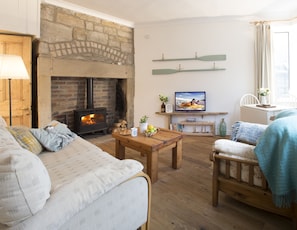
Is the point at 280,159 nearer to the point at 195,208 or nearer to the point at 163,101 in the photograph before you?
Answer: the point at 195,208

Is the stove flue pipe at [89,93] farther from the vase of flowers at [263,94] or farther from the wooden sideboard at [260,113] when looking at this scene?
the vase of flowers at [263,94]

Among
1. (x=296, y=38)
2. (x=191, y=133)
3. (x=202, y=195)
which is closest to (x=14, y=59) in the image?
(x=202, y=195)

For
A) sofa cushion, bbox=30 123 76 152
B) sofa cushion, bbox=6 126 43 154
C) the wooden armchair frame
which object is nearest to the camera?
the wooden armchair frame

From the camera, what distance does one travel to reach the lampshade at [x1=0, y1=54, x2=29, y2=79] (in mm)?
2412

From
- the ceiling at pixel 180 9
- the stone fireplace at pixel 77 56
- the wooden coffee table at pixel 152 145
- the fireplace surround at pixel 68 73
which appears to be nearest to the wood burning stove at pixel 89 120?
the stone fireplace at pixel 77 56

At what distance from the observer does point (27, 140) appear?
200 cm

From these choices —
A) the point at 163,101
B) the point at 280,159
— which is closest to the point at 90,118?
the point at 163,101

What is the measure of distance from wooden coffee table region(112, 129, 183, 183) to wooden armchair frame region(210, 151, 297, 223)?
767 millimetres

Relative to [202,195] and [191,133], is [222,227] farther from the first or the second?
[191,133]

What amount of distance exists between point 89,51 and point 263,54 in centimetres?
365

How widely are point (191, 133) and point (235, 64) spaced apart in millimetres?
1845

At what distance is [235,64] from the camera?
15.5ft

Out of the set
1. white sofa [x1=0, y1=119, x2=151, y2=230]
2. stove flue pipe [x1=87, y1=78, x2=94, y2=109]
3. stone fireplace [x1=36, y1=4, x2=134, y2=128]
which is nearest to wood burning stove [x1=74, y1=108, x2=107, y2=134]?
stove flue pipe [x1=87, y1=78, x2=94, y2=109]

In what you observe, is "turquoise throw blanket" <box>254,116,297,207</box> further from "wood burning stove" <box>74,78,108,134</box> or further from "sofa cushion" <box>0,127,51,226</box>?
"wood burning stove" <box>74,78,108,134</box>
